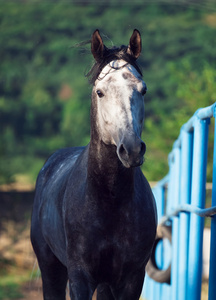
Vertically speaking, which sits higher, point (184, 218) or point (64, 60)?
point (64, 60)

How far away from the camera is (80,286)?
120 inches

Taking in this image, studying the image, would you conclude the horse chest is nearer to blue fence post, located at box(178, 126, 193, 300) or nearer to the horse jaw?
the horse jaw

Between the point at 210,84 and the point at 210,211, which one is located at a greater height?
the point at 210,84

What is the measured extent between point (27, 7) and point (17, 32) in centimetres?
347

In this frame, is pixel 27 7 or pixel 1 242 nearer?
pixel 1 242

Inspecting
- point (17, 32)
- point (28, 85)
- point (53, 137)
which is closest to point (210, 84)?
point (53, 137)

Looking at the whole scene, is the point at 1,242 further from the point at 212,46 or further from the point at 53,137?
the point at 212,46

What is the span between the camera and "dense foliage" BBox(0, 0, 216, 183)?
23859 millimetres

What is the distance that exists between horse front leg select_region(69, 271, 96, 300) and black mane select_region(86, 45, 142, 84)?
1.09m

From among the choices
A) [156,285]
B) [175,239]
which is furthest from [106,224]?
[156,285]

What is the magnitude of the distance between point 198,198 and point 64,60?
76.7 feet

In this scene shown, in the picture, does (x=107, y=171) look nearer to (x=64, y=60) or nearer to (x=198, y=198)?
(x=198, y=198)

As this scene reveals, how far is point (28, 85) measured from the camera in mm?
25500

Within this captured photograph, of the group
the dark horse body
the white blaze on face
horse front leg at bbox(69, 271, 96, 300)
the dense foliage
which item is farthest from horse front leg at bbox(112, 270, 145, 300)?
the dense foliage
